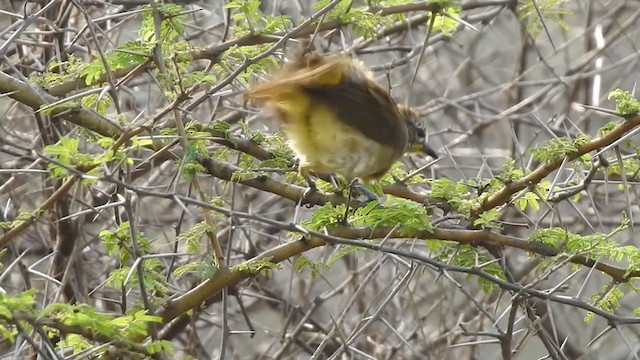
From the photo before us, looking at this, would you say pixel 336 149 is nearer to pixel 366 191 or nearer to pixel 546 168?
pixel 366 191

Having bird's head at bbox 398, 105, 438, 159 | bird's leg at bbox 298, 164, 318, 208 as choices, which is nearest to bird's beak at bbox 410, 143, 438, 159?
bird's head at bbox 398, 105, 438, 159

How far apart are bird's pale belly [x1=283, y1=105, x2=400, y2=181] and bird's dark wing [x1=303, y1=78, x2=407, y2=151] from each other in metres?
0.02

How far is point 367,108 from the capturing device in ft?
8.29

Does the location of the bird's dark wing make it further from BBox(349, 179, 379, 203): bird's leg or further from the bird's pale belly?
BBox(349, 179, 379, 203): bird's leg

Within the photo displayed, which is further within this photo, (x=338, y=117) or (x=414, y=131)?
(x=414, y=131)

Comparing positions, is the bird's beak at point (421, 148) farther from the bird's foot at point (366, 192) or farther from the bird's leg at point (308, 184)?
the bird's leg at point (308, 184)

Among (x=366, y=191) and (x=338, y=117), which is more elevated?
(x=338, y=117)

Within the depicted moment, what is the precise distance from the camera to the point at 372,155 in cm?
268

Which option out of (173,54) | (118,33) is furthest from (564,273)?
(173,54)

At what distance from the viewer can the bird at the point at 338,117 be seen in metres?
2.24

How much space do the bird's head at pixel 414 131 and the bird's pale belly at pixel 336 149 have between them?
13 centimetres

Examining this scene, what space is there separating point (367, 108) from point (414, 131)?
0.38 meters

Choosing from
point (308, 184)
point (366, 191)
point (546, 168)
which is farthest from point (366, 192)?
point (546, 168)

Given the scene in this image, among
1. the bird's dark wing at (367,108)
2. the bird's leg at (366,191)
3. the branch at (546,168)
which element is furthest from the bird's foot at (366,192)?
the branch at (546,168)
